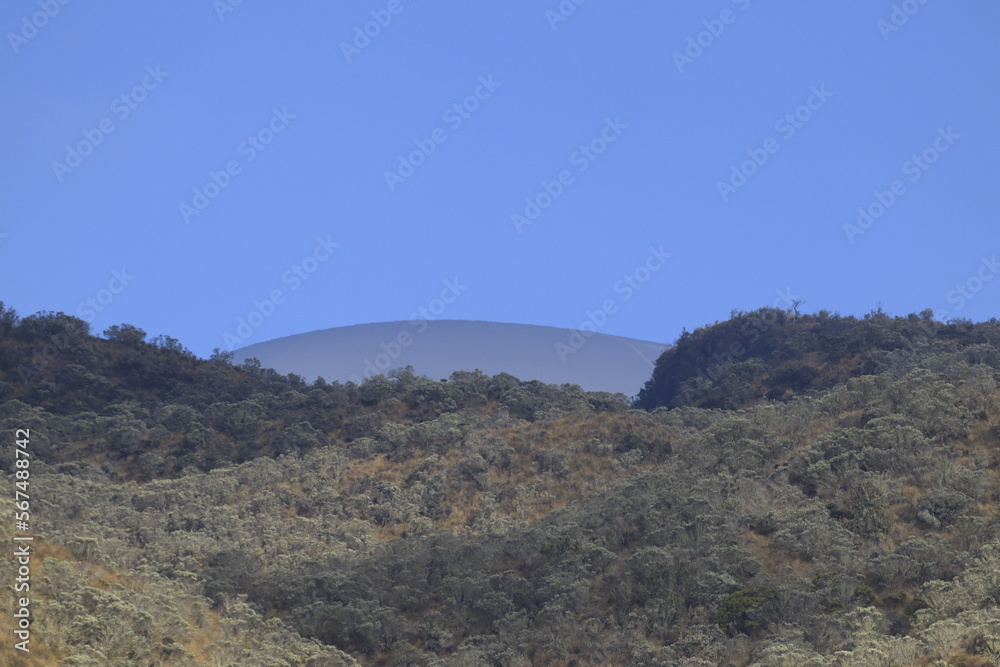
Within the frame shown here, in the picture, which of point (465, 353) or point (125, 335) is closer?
point (125, 335)

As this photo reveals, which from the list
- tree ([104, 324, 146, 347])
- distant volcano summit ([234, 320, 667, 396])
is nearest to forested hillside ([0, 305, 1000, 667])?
tree ([104, 324, 146, 347])

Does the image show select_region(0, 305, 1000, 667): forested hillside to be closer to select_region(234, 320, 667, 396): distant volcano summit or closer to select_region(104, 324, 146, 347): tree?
select_region(104, 324, 146, 347): tree

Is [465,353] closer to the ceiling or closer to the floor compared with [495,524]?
closer to the ceiling

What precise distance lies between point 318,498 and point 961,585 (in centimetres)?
2948

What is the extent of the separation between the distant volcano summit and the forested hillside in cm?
3938

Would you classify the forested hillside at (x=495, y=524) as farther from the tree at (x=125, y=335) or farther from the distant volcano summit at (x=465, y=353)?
the distant volcano summit at (x=465, y=353)

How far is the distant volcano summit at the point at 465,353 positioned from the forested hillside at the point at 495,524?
39.4 meters

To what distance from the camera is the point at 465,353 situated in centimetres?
11519

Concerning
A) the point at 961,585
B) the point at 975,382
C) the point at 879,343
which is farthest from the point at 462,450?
the point at 879,343

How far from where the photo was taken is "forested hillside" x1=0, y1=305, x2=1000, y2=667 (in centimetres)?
3197

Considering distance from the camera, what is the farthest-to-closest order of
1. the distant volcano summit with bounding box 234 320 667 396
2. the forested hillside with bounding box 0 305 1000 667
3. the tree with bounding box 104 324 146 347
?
1. the distant volcano summit with bounding box 234 320 667 396
2. the tree with bounding box 104 324 146 347
3. the forested hillside with bounding box 0 305 1000 667

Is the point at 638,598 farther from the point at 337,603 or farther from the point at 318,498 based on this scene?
the point at 318,498

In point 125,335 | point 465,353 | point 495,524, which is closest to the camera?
point 495,524

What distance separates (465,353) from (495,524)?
6766 centimetres
